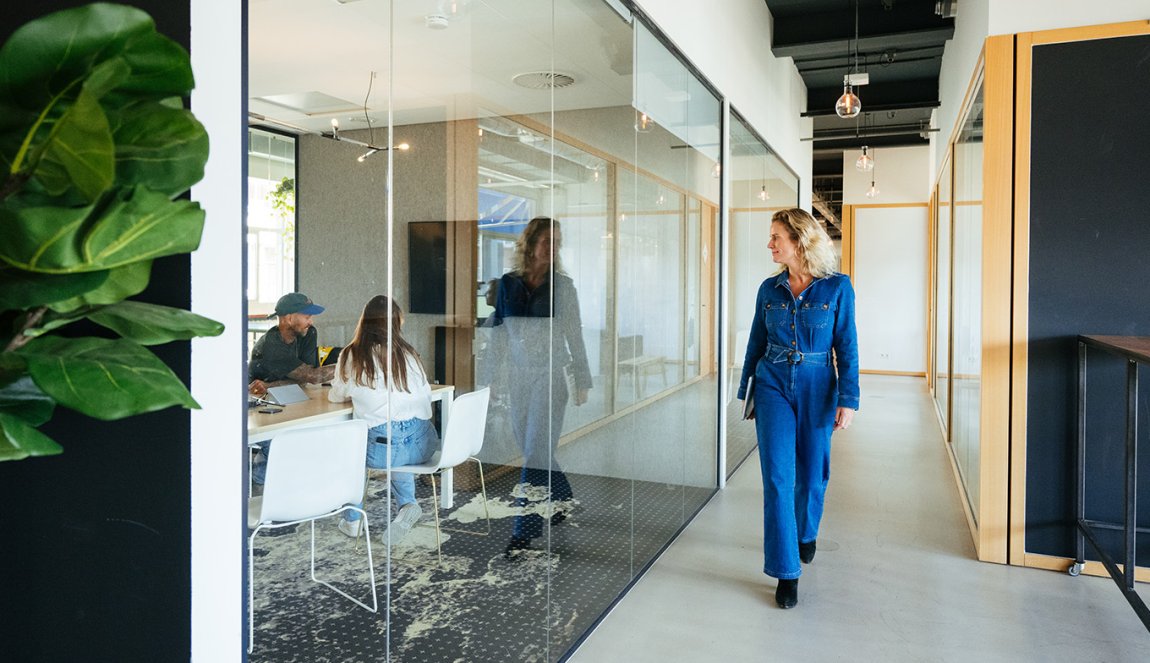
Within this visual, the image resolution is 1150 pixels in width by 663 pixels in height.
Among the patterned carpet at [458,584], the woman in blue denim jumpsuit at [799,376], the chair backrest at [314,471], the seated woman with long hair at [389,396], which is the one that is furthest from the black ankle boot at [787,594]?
the chair backrest at [314,471]

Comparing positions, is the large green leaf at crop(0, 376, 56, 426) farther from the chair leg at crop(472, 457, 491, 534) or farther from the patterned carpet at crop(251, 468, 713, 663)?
the chair leg at crop(472, 457, 491, 534)

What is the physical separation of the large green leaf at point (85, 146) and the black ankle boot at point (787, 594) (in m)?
3.30

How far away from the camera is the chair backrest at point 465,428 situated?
219 cm

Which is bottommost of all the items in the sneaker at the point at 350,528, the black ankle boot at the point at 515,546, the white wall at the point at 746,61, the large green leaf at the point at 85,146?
the black ankle boot at the point at 515,546

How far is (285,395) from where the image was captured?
1.59 meters

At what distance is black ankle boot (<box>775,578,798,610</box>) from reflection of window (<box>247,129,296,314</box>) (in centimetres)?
262

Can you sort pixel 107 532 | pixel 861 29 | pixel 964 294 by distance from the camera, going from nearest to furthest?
pixel 107 532 < pixel 964 294 < pixel 861 29

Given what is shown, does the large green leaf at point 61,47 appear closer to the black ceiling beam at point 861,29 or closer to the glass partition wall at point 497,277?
the glass partition wall at point 497,277

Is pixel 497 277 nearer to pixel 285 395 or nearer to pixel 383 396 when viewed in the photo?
pixel 383 396

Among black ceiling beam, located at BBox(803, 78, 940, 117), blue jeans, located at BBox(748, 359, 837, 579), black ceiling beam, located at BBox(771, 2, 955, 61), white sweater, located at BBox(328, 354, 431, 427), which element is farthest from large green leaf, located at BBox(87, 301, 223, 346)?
black ceiling beam, located at BBox(803, 78, 940, 117)

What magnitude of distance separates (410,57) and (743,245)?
15.2 feet

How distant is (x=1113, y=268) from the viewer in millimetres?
3783

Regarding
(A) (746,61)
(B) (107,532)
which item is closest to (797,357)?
(B) (107,532)

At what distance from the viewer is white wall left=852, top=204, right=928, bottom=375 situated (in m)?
13.4
